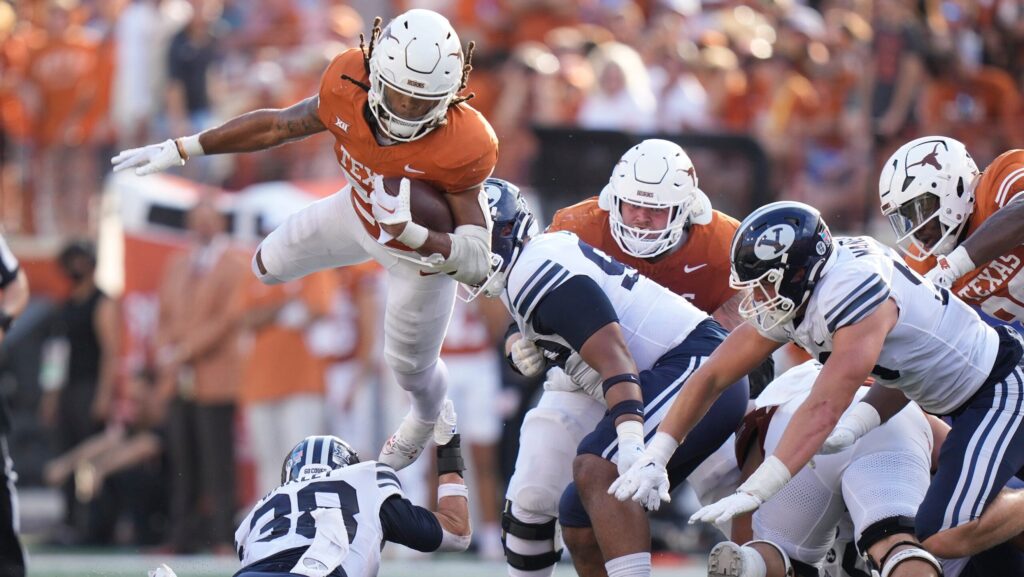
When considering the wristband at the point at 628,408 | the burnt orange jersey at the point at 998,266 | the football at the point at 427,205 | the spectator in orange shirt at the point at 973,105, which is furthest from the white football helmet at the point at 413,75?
the spectator in orange shirt at the point at 973,105

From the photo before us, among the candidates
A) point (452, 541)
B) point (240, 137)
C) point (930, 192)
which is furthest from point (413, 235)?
point (930, 192)

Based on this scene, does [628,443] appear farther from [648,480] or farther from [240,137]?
[240,137]

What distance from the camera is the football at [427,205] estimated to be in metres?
6.19

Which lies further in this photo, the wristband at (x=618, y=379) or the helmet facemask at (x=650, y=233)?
the helmet facemask at (x=650, y=233)

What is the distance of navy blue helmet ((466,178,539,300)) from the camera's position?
20.7 feet

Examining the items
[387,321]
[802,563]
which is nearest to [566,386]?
[387,321]

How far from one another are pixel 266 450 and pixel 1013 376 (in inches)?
219

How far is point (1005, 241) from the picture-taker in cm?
650

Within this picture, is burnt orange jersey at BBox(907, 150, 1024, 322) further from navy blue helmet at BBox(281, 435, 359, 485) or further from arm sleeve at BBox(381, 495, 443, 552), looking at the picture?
navy blue helmet at BBox(281, 435, 359, 485)

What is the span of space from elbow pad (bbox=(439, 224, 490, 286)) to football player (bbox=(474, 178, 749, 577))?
108 millimetres

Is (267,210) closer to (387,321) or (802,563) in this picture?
(387,321)

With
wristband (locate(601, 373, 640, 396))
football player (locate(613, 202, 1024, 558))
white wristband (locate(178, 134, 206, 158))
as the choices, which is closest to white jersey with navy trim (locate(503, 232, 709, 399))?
wristband (locate(601, 373, 640, 396))

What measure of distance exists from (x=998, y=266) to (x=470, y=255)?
7.39 feet

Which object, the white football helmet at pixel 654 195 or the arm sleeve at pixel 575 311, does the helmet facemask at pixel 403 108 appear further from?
the white football helmet at pixel 654 195
